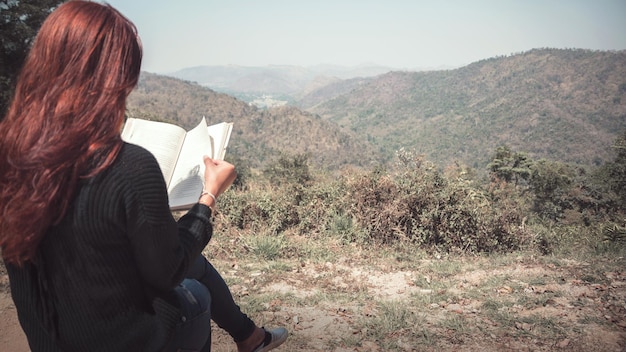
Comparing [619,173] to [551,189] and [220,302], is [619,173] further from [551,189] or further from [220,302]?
[220,302]

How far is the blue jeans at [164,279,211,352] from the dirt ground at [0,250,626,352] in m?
1.47

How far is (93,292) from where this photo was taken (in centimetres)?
89

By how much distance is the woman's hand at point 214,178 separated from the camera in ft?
3.73

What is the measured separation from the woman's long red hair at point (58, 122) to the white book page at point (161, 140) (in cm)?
44

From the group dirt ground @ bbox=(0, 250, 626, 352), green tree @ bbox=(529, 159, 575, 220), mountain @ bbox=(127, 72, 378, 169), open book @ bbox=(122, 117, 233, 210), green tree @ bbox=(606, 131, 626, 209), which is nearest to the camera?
open book @ bbox=(122, 117, 233, 210)

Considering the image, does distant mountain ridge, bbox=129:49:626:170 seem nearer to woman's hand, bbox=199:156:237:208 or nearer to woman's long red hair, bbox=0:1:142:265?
woman's hand, bbox=199:156:237:208

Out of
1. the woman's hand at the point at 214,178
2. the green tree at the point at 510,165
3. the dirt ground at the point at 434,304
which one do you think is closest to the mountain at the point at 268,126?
the green tree at the point at 510,165

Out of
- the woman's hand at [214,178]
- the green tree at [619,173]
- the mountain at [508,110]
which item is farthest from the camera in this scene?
the mountain at [508,110]

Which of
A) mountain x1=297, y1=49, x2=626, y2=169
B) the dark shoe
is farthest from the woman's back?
mountain x1=297, y1=49, x2=626, y2=169

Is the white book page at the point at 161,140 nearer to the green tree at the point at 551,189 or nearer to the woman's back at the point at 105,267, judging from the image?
the woman's back at the point at 105,267

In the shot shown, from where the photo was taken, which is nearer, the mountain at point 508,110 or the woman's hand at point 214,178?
the woman's hand at point 214,178

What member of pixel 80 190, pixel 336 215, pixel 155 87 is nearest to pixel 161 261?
pixel 80 190

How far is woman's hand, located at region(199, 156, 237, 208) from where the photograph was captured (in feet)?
3.73

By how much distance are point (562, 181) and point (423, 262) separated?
88.0 feet
